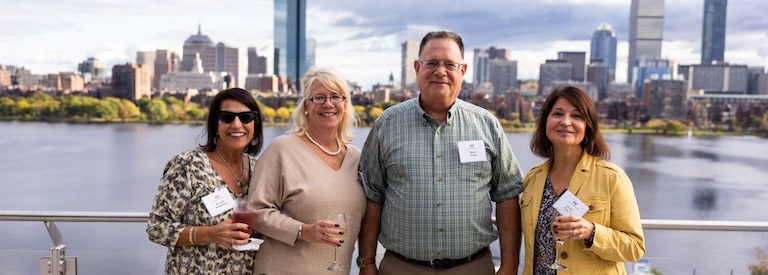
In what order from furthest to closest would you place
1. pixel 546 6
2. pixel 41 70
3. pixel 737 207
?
pixel 546 6, pixel 41 70, pixel 737 207

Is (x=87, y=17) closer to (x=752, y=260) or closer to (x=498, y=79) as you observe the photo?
(x=498, y=79)

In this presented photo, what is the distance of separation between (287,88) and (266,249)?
5052cm

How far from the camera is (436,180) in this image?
198 cm

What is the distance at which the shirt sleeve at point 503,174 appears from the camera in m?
2.02

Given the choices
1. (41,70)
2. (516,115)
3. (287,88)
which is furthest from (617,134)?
(41,70)

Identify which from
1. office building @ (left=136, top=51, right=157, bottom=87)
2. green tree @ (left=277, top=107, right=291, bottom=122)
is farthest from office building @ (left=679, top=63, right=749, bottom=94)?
office building @ (left=136, top=51, right=157, bottom=87)

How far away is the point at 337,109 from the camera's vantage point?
193 cm

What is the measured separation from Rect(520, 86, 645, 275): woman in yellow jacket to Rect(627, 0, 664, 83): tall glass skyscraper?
59.3 meters

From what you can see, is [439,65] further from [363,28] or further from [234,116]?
[363,28]

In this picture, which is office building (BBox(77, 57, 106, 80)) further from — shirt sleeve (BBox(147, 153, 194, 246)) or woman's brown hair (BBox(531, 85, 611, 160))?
woman's brown hair (BBox(531, 85, 611, 160))

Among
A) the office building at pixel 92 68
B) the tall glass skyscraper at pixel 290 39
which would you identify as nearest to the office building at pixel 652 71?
the tall glass skyscraper at pixel 290 39

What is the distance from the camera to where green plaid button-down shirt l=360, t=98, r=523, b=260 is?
1978 mm

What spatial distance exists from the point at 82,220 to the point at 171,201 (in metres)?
0.85

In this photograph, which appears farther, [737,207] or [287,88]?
[287,88]
